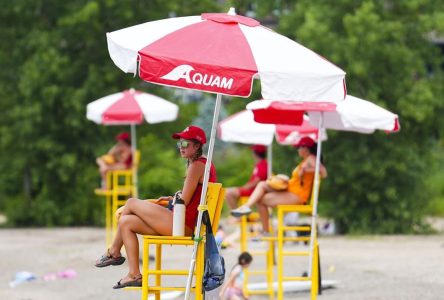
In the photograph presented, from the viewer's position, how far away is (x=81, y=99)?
1020 inches

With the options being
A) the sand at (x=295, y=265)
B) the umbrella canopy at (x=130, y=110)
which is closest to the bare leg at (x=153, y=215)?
the sand at (x=295, y=265)

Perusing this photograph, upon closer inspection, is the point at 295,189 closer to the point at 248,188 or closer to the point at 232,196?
the point at 248,188

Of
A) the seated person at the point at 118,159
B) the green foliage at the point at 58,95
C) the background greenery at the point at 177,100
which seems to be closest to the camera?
the seated person at the point at 118,159

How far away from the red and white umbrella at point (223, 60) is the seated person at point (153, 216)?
1.11 ft

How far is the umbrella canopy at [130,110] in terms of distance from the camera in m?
19.1

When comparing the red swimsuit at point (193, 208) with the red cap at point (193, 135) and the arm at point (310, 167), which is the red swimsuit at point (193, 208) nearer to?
the red cap at point (193, 135)

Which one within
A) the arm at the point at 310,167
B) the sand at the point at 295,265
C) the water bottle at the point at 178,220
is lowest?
the sand at the point at 295,265

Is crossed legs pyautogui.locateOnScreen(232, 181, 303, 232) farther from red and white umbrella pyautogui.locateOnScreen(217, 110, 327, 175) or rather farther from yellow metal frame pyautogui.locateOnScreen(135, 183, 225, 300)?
yellow metal frame pyautogui.locateOnScreen(135, 183, 225, 300)

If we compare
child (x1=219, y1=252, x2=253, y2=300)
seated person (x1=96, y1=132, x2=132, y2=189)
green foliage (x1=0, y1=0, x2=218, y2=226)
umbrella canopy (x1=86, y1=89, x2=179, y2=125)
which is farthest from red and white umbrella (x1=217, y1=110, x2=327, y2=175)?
green foliage (x1=0, y1=0, x2=218, y2=226)

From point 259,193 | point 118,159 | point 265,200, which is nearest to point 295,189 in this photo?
point 265,200

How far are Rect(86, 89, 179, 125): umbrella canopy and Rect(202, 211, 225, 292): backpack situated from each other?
972 cm

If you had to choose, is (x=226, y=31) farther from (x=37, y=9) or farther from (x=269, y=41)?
(x=37, y=9)

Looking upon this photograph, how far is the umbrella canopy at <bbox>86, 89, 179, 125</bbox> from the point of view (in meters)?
19.1

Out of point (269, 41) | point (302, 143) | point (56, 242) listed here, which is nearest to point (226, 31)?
point (269, 41)
